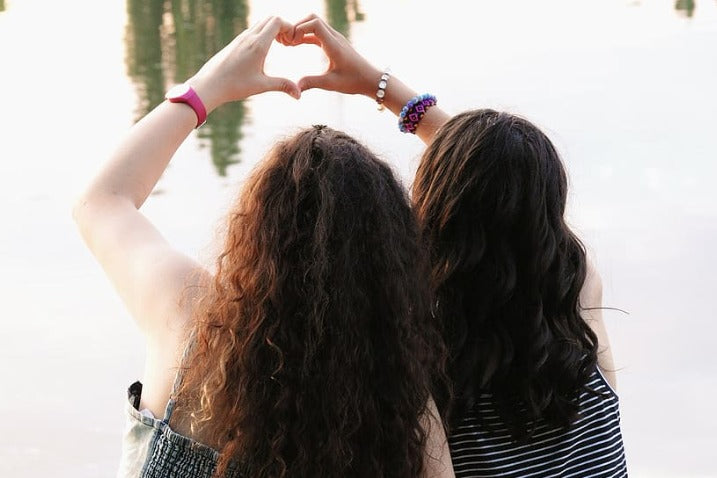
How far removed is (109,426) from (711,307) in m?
1.96

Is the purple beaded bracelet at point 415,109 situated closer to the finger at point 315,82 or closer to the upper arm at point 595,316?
the finger at point 315,82

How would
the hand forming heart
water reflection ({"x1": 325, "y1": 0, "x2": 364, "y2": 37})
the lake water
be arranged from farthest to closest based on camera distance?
1. water reflection ({"x1": 325, "y1": 0, "x2": 364, "y2": 37})
2. the lake water
3. the hand forming heart

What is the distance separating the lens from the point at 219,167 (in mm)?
5449

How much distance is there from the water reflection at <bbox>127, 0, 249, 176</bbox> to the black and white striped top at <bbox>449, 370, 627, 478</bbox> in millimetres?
4102

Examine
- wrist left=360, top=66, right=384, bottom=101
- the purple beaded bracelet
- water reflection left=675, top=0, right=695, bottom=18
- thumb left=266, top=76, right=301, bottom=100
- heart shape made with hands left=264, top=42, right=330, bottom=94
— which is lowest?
water reflection left=675, top=0, right=695, bottom=18

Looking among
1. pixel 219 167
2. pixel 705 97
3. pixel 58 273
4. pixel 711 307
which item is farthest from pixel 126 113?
pixel 711 307

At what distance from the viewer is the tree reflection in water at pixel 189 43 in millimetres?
6207

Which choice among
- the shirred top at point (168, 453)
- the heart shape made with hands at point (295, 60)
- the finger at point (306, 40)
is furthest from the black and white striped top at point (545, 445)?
the heart shape made with hands at point (295, 60)

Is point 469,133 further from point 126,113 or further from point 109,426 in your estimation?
point 126,113

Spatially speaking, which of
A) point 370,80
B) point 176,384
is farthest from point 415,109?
point 176,384

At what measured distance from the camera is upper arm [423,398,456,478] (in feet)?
3.84

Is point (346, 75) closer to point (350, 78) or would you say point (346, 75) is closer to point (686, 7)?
point (350, 78)

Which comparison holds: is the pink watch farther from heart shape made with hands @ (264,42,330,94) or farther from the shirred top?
heart shape made with hands @ (264,42,330,94)

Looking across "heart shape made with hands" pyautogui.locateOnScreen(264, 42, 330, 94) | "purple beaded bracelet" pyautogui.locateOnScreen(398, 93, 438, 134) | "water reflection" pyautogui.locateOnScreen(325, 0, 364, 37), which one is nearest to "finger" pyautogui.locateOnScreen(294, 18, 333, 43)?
"purple beaded bracelet" pyautogui.locateOnScreen(398, 93, 438, 134)
